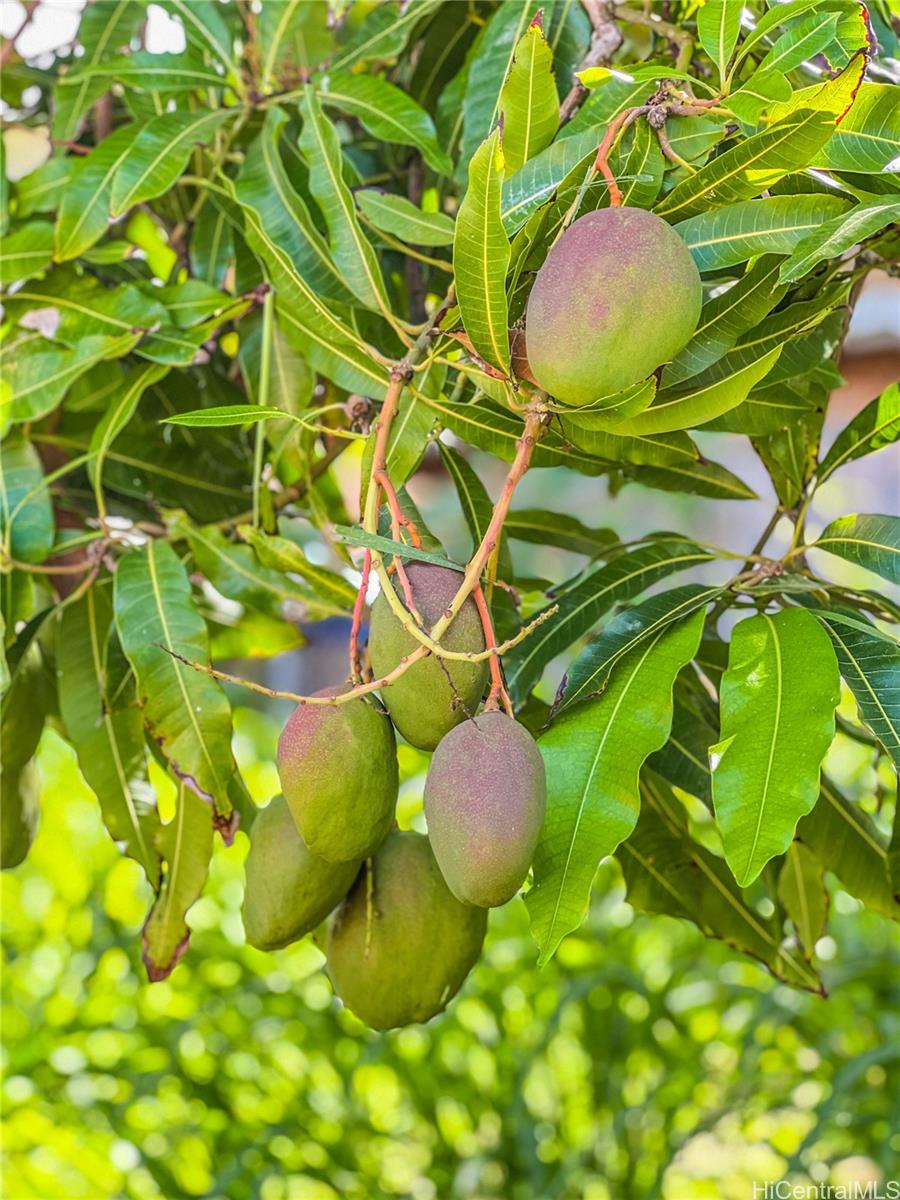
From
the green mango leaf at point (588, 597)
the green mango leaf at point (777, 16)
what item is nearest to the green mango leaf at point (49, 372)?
the green mango leaf at point (588, 597)

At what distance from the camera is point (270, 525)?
0.91 m

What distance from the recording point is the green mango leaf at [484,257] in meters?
0.55

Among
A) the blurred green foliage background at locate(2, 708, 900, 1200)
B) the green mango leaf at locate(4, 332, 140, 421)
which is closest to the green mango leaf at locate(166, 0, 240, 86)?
the green mango leaf at locate(4, 332, 140, 421)

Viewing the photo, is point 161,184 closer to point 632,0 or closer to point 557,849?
point 632,0

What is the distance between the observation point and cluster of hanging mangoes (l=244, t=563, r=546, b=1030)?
52 centimetres

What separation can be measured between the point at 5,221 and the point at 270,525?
0.33 m

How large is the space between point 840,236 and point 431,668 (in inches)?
9.9

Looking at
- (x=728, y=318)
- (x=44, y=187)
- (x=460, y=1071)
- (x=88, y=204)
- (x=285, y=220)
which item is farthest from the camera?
(x=460, y=1071)

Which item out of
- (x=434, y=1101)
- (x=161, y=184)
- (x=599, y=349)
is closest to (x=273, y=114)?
(x=161, y=184)

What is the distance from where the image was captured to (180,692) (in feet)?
2.53

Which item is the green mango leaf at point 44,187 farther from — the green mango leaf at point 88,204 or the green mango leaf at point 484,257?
the green mango leaf at point 484,257

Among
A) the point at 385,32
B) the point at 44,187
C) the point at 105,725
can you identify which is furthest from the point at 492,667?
the point at 44,187

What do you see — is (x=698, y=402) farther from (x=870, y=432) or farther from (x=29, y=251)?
(x=29, y=251)

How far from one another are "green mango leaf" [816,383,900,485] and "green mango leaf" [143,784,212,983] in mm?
468
